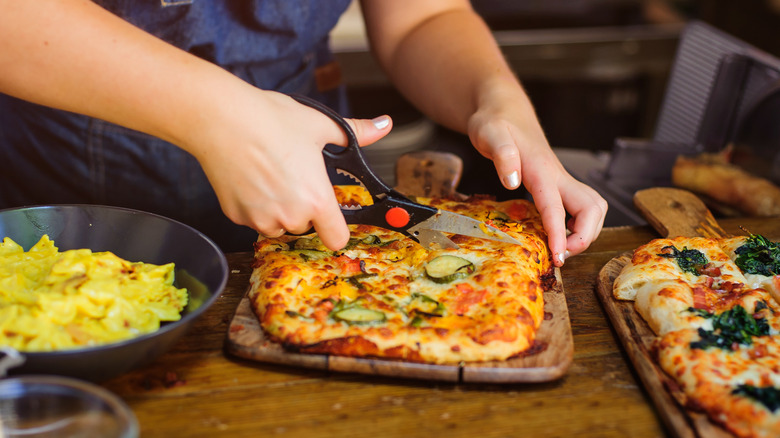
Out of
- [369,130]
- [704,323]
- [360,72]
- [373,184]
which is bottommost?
[360,72]

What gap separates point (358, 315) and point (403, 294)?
6.6 inches

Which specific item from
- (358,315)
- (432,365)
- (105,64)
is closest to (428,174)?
(358,315)

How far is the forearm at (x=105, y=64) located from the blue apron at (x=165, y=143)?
70cm

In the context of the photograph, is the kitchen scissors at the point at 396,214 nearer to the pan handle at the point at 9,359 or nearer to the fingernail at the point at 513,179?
the fingernail at the point at 513,179

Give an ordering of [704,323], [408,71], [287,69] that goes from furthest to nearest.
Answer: [408,71] → [287,69] → [704,323]

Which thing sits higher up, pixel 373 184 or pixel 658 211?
pixel 373 184

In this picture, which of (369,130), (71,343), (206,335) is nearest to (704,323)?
(369,130)

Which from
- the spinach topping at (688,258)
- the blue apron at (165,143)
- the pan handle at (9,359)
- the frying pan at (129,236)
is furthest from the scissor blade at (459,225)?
the pan handle at (9,359)

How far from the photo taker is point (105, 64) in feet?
5.00

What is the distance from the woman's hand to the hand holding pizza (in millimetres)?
607

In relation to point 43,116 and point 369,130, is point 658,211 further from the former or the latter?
point 43,116

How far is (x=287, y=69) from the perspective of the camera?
2604 mm

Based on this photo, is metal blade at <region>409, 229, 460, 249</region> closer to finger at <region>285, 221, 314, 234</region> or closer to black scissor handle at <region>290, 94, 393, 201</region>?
black scissor handle at <region>290, 94, 393, 201</region>

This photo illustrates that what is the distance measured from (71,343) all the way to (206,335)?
388 mm
